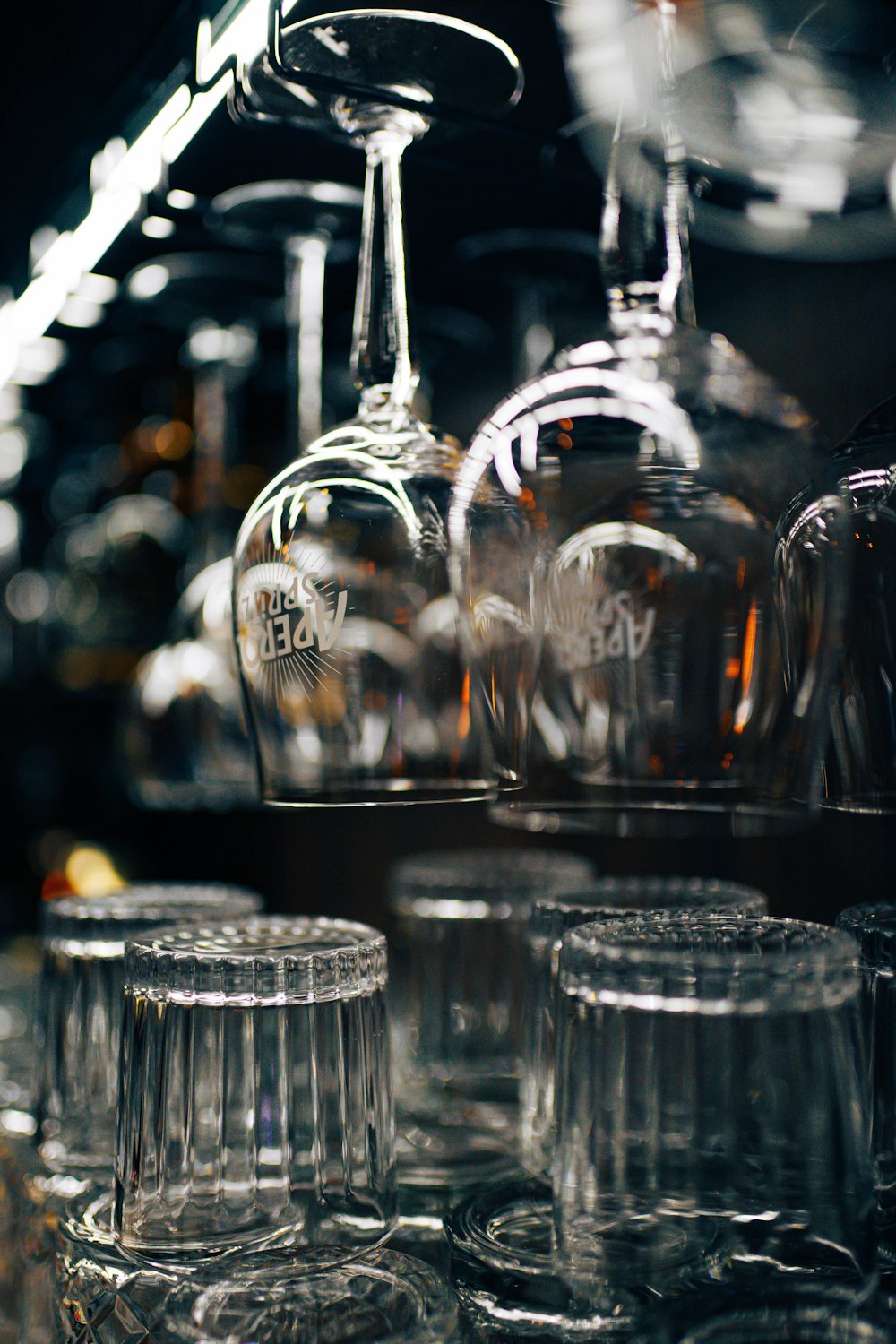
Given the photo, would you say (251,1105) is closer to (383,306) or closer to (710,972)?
(710,972)

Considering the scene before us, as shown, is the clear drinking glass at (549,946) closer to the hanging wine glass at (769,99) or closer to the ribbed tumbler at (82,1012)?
the ribbed tumbler at (82,1012)

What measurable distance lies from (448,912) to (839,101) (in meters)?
0.50

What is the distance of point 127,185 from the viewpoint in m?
0.77

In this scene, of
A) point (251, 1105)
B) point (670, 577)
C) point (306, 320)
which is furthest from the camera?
point (306, 320)

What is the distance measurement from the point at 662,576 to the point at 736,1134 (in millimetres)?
183

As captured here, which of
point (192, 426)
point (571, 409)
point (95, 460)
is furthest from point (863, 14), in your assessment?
point (95, 460)

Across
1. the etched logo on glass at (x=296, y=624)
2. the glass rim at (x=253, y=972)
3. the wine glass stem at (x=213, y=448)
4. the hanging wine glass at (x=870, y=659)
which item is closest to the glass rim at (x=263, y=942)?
the glass rim at (x=253, y=972)

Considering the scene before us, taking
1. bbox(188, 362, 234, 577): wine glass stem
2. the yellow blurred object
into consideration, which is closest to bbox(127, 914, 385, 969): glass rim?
bbox(188, 362, 234, 577): wine glass stem

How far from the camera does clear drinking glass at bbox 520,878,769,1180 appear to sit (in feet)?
2.13

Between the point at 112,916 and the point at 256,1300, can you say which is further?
the point at 112,916

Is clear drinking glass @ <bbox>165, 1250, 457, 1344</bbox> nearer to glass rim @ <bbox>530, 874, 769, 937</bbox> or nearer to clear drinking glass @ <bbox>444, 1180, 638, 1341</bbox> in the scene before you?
clear drinking glass @ <bbox>444, 1180, 638, 1341</bbox>

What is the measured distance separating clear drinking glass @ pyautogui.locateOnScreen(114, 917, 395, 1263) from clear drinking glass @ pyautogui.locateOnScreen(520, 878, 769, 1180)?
102 millimetres

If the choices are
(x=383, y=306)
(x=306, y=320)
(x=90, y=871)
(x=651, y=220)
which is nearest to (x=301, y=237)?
(x=306, y=320)

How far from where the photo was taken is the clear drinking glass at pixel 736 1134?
0.45m
